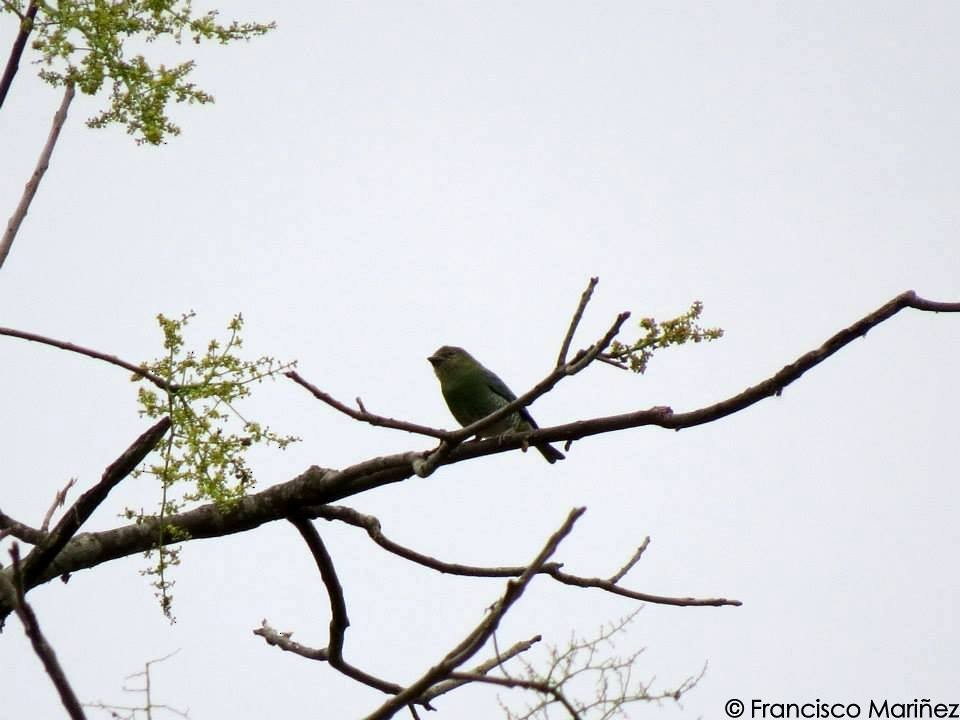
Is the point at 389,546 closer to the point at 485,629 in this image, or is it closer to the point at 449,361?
the point at 485,629

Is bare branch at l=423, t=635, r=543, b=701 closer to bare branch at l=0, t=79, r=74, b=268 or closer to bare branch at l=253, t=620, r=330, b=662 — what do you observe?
bare branch at l=253, t=620, r=330, b=662

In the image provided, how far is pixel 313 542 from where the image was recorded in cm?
432

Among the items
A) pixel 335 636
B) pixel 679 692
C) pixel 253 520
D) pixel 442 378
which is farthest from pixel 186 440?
pixel 442 378

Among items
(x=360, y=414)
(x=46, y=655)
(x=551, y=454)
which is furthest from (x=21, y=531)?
(x=551, y=454)

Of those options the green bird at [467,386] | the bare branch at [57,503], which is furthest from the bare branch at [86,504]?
the green bird at [467,386]

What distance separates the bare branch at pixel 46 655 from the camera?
198 cm

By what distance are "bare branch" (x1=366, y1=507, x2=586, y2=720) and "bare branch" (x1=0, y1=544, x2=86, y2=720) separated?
24.9 inches

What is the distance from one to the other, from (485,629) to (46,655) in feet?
2.80

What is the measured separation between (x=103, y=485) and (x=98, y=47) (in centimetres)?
131

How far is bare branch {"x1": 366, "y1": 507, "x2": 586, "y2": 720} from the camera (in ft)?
7.47

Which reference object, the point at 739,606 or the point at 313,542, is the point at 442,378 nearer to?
the point at 313,542

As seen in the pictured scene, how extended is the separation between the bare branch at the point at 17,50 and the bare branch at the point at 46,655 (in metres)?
1.50

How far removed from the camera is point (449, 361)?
8.76 metres

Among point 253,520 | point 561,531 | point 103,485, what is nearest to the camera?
point 561,531
